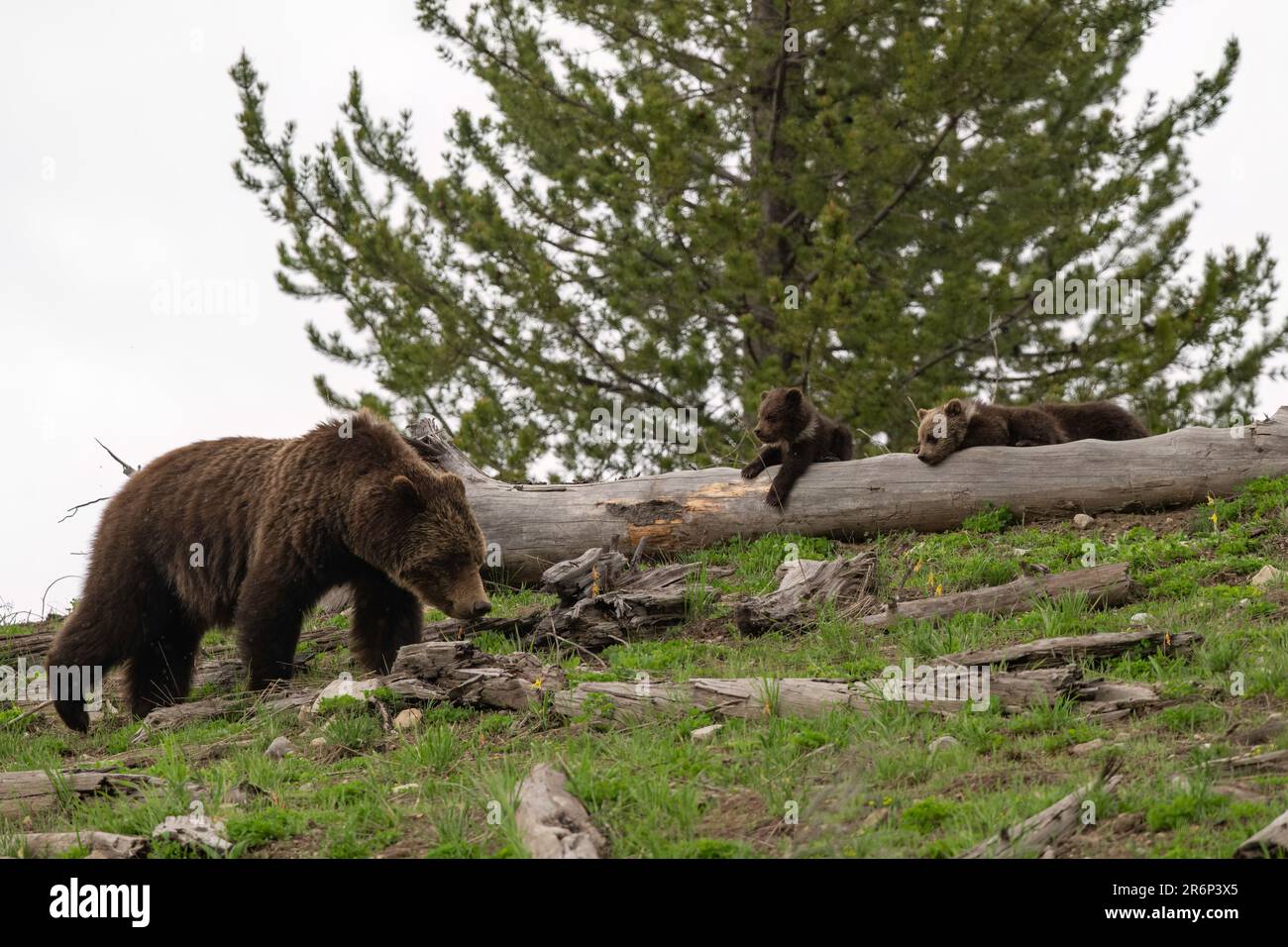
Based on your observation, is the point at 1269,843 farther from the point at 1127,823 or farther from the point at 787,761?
the point at 787,761

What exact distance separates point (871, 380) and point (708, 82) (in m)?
5.15

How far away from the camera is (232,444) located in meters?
8.84

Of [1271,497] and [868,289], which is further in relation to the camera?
[868,289]

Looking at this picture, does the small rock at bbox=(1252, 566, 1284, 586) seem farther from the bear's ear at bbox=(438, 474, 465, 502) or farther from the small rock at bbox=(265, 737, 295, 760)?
the small rock at bbox=(265, 737, 295, 760)

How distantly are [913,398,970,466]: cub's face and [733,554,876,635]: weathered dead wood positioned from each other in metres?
2.03

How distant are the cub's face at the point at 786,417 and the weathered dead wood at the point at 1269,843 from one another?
268 inches

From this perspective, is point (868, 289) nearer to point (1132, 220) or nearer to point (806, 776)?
point (1132, 220)

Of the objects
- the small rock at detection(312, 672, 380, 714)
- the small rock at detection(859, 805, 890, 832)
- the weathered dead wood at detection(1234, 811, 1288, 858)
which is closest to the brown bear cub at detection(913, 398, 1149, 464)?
the small rock at detection(312, 672, 380, 714)

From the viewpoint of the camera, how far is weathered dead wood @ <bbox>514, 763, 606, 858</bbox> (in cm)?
453

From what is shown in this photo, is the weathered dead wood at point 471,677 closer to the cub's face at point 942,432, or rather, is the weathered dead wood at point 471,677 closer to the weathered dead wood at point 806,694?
the weathered dead wood at point 806,694

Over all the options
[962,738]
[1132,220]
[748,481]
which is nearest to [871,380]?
[748,481]

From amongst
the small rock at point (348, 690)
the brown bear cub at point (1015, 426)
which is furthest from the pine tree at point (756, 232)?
the small rock at point (348, 690)

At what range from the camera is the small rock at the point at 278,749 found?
6.46 m
